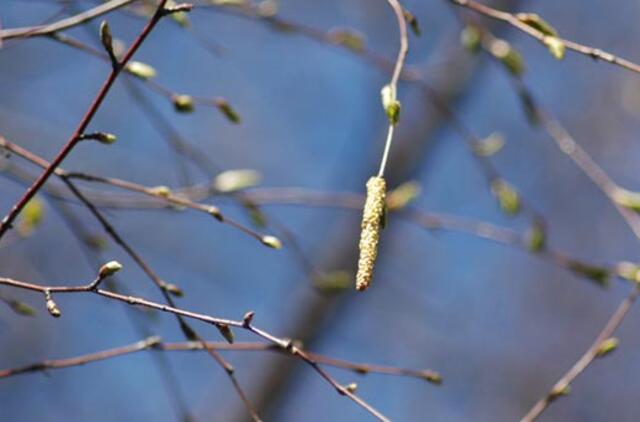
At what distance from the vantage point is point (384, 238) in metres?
3.12

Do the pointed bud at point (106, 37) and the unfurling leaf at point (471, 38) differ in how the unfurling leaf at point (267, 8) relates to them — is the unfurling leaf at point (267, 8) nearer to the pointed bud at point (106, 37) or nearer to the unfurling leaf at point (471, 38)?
the unfurling leaf at point (471, 38)

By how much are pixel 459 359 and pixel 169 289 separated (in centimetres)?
277

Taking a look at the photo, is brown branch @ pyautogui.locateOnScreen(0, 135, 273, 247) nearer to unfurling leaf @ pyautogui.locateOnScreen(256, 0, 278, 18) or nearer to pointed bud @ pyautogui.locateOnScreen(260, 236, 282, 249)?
pointed bud @ pyautogui.locateOnScreen(260, 236, 282, 249)

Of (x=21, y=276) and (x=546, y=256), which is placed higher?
(x=21, y=276)

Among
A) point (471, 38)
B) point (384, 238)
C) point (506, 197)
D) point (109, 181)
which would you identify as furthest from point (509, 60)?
point (384, 238)

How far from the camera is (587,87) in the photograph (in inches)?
153

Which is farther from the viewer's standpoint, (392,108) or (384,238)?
(384,238)

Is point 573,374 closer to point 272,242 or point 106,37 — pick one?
point 272,242

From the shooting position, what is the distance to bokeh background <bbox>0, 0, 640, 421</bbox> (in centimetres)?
317

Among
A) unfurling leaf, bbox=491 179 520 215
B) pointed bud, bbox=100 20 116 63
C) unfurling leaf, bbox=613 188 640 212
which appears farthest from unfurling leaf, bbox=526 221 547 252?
pointed bud, bbox=100 20 116 63

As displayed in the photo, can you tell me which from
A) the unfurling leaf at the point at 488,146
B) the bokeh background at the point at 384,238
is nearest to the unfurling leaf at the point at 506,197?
the unfurling leaf at the point at 488,146

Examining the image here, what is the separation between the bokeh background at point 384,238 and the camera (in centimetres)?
317

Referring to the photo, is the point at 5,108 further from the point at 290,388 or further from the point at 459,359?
the point at 459,359

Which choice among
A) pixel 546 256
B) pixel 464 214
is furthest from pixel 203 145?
pixel 546 256
